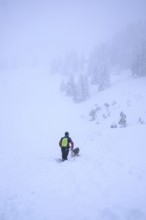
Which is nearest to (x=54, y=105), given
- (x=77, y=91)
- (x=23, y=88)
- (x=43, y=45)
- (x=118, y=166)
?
(x=77, y=91)

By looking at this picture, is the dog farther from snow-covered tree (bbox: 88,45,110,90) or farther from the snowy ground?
snow-covered tree (bbox: 88,45,110,90)

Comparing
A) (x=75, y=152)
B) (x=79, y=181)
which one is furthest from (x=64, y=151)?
(x=79, y=181)

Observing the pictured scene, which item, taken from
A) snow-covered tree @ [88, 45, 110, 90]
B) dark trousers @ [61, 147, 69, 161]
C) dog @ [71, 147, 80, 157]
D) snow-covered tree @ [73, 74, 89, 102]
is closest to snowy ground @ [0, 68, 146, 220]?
dog @ [71, 147, 80, 157]

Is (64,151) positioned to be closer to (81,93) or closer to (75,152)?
(75,152)

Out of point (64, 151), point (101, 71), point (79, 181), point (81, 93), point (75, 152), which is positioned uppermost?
point (101, 71)

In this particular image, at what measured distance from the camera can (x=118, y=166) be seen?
34.2 feet

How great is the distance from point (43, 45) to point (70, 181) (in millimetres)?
139323

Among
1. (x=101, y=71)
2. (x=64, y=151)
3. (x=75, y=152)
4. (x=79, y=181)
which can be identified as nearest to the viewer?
(x=79, y=181)

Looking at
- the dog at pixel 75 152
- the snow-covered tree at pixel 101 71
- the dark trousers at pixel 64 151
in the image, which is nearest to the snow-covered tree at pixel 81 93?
the snow-covered tree at pixel 101 71

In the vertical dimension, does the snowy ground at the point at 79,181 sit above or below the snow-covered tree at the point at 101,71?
below

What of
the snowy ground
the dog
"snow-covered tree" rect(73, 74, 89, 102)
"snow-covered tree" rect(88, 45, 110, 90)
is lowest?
the snowy ground

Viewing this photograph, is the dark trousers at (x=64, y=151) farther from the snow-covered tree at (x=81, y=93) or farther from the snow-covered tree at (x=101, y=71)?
the snow-covered tree at (x=101, y=71)

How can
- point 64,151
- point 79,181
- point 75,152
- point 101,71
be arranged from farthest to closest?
1. point 101,71
2. point 75,152
3. point 64,151
4. point 79,181

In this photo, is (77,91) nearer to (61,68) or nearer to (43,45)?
(61,68)
